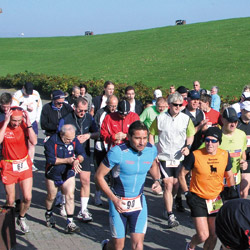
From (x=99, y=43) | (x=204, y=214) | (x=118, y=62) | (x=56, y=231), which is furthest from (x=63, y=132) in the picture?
(x=99, y=43)

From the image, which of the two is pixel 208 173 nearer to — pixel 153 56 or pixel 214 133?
pixel 214 133

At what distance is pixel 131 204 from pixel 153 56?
142ft

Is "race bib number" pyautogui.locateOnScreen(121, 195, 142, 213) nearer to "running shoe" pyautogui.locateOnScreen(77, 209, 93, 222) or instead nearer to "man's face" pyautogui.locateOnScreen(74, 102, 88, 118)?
"running shoe" pyautogui.locateOnScreen(77, 209, 93, 222)

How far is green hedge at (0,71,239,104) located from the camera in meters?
22.1

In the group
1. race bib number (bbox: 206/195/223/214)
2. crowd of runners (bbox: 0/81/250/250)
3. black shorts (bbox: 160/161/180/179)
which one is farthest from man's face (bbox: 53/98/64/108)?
race bib number (bbox: 206/195/223/214)

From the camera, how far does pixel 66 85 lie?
1152 inches

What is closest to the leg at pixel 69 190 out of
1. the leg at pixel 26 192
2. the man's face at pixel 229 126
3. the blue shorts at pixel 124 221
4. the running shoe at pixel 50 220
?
the running shoe at pixel 50 220

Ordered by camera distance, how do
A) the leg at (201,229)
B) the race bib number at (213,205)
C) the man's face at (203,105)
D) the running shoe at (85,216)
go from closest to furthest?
1. the leg at (201,229)
2. the race bib number at (213,205)
3. the running shoe at (85,216)
4. the man's face at (203,105)

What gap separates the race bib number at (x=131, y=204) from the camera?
5.29 metres

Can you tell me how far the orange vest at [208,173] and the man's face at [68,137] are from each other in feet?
7.13

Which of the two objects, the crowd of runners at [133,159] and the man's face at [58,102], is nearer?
the crowd of runners at [133,159]

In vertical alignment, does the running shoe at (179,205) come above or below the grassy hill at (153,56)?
below

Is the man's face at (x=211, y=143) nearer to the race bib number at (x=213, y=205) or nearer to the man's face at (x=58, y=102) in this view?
the race bib number at (x=213, y=205)

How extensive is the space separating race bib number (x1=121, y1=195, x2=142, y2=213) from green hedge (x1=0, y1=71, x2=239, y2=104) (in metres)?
15.0
